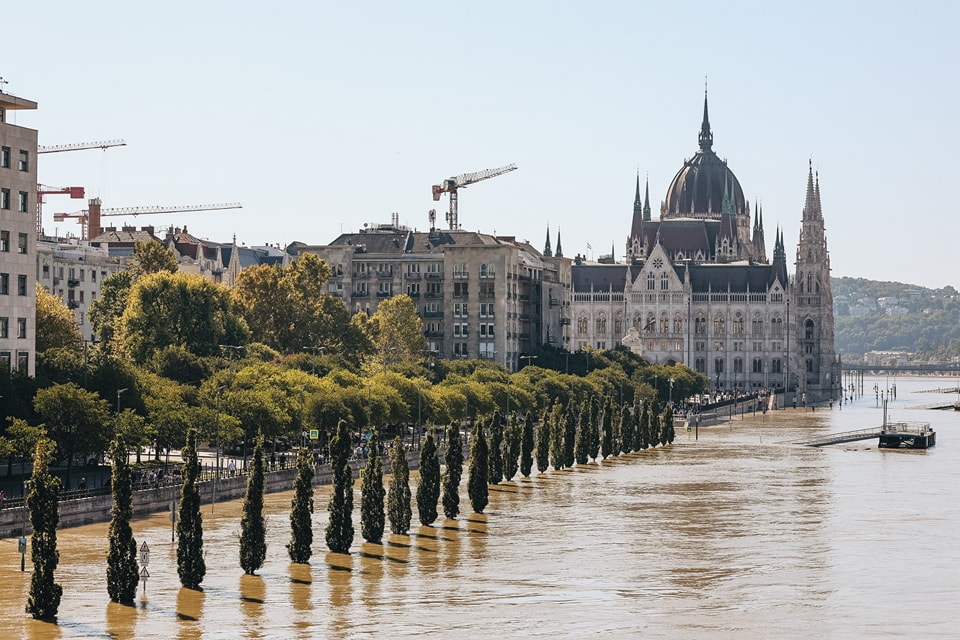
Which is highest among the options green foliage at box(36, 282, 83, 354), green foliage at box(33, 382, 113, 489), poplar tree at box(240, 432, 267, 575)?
green foliage at box(36, 282, 83, 354)

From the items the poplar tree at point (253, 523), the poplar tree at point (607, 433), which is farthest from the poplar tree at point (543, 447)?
the poplar tree at point (253, 523)

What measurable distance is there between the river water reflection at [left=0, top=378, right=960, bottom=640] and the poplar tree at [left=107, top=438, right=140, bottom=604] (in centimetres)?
91

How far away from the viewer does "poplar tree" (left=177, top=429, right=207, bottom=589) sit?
6975 cm

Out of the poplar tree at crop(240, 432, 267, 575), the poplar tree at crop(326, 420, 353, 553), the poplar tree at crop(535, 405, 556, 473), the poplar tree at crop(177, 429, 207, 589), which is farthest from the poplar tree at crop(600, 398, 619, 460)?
the poplar tree at crop(177, 429, 207, 589)

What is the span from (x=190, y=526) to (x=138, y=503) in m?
25.2

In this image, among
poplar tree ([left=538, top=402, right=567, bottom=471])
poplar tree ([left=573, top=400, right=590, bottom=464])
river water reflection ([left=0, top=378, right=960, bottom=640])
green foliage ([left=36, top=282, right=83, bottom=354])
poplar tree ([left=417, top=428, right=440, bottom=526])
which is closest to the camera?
river water reflection ([left=0, top=378, right=960, bottom=640])

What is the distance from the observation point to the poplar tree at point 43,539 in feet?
205

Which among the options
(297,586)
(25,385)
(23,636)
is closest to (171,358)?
(25,385)

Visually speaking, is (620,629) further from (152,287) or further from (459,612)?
(152,287)

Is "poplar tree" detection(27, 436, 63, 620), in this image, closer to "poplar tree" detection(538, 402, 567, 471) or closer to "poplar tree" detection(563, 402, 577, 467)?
"poplar tree" detection(538, 402, 567, 471)

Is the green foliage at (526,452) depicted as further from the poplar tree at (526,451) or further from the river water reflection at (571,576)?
the river water reflection at (571,576)

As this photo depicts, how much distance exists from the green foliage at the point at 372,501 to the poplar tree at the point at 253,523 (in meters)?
8.91

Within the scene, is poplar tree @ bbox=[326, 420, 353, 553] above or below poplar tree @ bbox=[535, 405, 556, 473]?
below

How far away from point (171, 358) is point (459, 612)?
7324 centimetres
